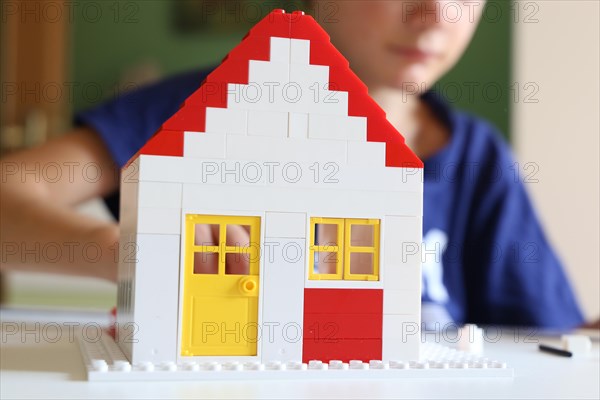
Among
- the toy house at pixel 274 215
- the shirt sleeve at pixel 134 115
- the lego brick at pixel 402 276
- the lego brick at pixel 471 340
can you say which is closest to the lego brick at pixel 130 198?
the toy house at pixel 274 215

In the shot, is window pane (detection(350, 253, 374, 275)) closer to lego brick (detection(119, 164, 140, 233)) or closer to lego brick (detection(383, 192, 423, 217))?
lego brick (detection(383, 192, 423, 217))

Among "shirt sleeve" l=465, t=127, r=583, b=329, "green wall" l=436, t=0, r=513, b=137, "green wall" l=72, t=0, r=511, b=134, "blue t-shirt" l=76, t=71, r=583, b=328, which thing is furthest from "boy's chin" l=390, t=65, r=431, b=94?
"green wall" l=72, t=0, r=511, b=134

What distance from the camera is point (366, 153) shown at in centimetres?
63

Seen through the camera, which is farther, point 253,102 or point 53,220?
point 53,220

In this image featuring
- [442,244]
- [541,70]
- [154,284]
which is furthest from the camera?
[541,70]

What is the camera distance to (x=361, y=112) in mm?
632

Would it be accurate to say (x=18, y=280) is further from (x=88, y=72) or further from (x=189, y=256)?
(x=189, y=256)

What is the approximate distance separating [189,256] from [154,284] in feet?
0.12

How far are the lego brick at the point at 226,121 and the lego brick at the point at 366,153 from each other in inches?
3.5

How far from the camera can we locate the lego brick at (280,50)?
24.5 inches

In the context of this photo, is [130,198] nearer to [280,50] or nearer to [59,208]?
[280,50]

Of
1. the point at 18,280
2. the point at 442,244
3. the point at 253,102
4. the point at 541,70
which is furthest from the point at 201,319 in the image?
the point at 18,280

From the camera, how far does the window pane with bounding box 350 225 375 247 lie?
0.64m

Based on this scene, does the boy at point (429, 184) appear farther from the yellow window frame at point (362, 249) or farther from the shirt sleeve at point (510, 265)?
the yellow window frame at point (362, 249)
